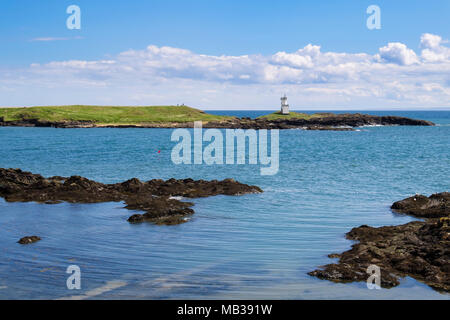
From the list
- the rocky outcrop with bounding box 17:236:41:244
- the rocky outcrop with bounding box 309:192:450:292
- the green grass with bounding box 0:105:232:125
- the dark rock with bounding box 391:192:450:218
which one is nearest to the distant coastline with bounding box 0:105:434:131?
the green grass with bounding box 0:105:232:125

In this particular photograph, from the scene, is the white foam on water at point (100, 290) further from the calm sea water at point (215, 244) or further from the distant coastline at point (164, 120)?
the distant coastline at point (164, 120)

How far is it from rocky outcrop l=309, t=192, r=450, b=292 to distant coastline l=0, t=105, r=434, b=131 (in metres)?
122

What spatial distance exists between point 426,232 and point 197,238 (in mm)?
10893

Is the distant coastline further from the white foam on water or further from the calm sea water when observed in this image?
the white foam on water

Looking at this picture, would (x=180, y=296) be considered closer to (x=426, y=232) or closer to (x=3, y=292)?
(x=3, y=292)

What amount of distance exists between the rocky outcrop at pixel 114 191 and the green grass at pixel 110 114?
121141mm

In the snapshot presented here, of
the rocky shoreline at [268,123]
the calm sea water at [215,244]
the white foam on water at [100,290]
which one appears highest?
the rocky shoreline at [268,123]

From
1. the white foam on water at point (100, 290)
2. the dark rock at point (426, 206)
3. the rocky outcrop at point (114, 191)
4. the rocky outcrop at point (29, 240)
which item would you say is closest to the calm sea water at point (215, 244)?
the white foam on water at point (100, 290)

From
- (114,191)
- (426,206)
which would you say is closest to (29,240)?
(114,191)

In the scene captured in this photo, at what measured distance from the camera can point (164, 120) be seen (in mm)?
163375

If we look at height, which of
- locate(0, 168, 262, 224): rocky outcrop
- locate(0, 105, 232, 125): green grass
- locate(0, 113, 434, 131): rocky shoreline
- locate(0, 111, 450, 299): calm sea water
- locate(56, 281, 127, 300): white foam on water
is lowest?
locate(56, 281, 127, 300): white foam on water

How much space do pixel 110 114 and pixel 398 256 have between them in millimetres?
Answer: 165866

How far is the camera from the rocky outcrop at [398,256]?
644 inches

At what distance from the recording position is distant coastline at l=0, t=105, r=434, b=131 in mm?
151500
